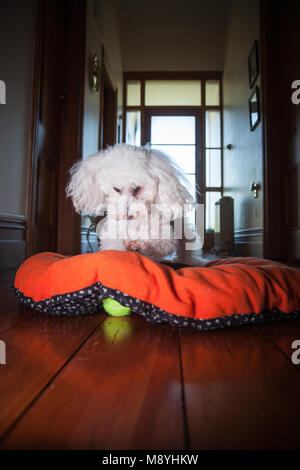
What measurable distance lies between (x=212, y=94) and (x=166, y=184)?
460 centimetres

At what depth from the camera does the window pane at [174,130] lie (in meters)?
5.14

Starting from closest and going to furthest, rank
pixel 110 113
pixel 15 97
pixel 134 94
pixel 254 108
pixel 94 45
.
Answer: pixel 15 97, pixel 94 45, pixel 254 108, pixel 110 113, pixel 134 94

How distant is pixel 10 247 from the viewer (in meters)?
1.59

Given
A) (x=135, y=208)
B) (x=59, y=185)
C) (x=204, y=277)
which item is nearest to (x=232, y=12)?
(x=59, y=185)

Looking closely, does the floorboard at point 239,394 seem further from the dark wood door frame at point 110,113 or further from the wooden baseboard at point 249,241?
the dark wood door frame at point 110,113

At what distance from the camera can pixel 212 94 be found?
5125mm

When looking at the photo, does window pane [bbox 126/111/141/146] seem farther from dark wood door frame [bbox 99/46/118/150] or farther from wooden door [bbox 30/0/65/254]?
wooden door [bbox 30/0/65/254]

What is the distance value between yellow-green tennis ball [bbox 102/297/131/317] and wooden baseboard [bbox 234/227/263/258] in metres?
2.14

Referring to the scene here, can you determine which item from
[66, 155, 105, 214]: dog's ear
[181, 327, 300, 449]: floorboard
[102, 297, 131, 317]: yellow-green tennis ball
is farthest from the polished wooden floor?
[66, 155, 105, 214]: dog's ear

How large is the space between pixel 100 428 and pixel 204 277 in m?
0.43

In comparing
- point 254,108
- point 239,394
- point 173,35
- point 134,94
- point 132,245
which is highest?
point 173,35

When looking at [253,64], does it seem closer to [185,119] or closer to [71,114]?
[71,114]

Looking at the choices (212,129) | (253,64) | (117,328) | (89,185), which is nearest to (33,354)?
(117,328)
